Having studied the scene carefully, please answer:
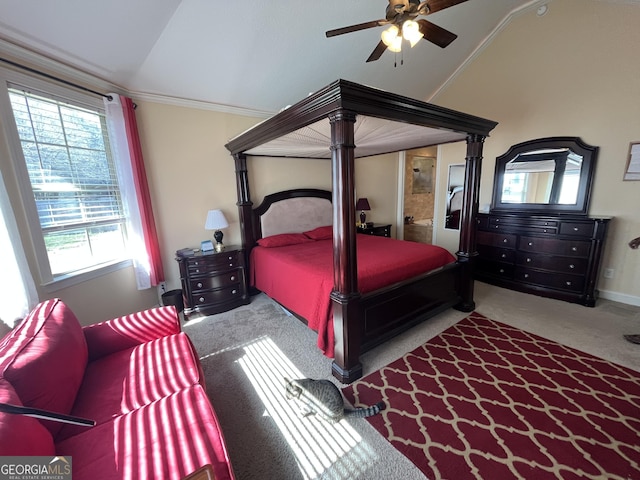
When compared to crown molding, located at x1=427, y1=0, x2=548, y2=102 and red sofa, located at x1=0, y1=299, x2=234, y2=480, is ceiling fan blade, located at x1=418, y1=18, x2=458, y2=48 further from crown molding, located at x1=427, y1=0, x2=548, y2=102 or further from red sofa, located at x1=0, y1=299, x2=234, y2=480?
red sofa, located at x1=0, y1=299, x2=234, y2=480

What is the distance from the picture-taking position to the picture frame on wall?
2855 millimetres

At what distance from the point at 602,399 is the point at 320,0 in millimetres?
3959

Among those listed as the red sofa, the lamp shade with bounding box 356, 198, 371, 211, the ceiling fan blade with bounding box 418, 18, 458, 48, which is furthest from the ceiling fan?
the lamp shade with bounding box 356, 198, 371, 211

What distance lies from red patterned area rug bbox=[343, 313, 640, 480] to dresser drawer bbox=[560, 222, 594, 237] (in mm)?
1506

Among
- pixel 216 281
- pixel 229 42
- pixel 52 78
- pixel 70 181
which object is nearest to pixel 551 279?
pixel 216 281

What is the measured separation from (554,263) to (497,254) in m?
0.62

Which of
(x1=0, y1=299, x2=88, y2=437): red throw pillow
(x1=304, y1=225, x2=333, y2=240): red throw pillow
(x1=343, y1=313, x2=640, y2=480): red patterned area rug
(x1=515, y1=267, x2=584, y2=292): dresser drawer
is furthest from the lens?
(x1=304, y1=225, x2=333, y2=240): red throw pillow

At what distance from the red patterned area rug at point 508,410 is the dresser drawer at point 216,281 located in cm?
198

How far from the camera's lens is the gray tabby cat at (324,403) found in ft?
5.32

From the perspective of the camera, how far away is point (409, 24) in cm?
181

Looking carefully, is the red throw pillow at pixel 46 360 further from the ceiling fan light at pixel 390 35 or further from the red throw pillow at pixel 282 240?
the ceiling fan light at pixel 390 35

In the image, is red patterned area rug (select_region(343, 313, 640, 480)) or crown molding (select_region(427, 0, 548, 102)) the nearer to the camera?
red patterned area rug (select_region(343, 313, 640, 480))

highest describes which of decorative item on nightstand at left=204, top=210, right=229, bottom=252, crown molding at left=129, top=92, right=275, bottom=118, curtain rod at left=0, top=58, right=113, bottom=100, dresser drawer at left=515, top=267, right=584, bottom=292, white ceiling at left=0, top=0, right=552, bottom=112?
white ceiling at left=0, top=0, right=552, bottom=112

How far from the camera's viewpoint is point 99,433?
3.62 feet
